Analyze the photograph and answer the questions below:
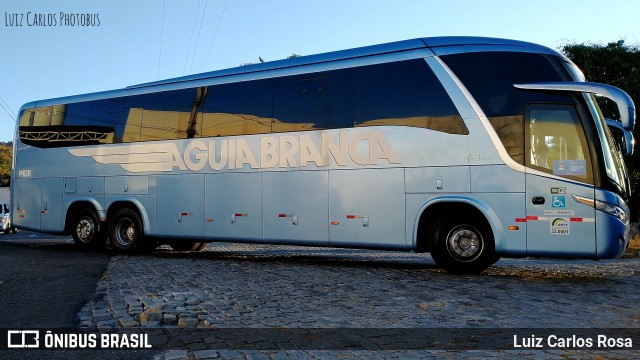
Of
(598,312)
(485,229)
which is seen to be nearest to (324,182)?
(485,229)

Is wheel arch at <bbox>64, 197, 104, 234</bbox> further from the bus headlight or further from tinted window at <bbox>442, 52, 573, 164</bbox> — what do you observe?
the bus headlight

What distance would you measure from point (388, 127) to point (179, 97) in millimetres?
5516

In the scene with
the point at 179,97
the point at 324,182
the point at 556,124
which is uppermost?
the point at 179,97

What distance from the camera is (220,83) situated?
45.1ft

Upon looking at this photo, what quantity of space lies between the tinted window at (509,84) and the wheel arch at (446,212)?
964 millimetres

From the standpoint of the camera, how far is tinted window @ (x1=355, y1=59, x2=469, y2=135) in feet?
34.9

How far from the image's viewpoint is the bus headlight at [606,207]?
951cm

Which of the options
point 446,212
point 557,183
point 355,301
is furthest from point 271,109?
point 355,301

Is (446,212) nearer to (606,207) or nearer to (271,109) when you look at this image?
(606,207)

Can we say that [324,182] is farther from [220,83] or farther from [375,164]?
[220,83]

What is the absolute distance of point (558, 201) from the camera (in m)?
9.77

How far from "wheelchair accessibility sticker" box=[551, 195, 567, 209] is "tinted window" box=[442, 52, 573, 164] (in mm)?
754

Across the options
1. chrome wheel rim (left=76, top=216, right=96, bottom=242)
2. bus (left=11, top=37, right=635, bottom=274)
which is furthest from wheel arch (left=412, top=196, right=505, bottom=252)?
chrome wheel rim (left=76, top=216, right=96, bottom=242)

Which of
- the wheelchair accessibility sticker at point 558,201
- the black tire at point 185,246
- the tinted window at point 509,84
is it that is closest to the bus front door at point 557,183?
the wheelchair accessibility sticker at point 558,201
